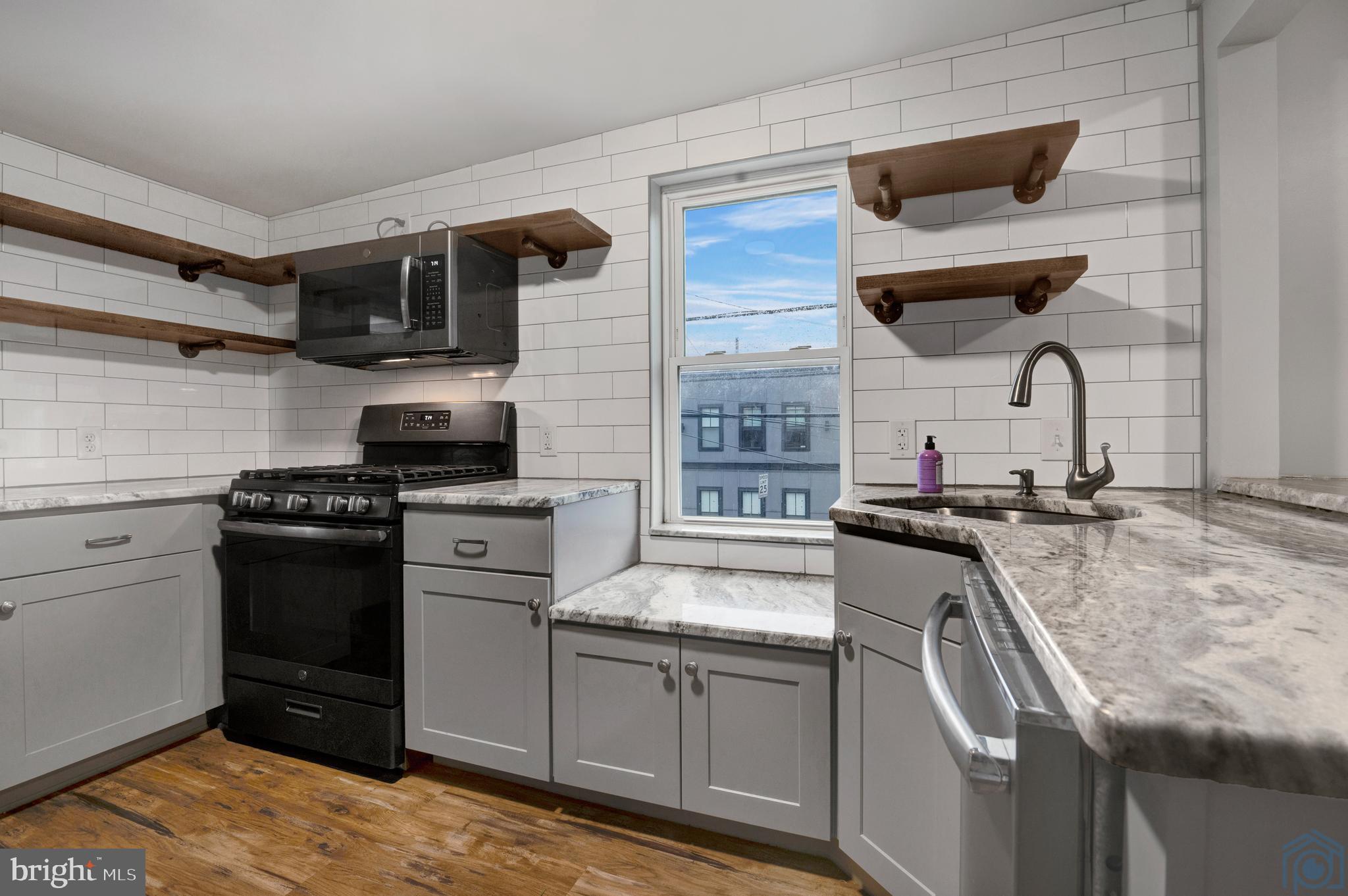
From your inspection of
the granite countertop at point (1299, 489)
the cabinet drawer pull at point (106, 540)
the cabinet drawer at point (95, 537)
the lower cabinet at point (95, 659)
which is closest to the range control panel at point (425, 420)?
the cabinet drawer at point (95, 537)

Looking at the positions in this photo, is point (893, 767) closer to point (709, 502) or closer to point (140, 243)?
point (709, 502)

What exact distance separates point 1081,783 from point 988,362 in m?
1.81

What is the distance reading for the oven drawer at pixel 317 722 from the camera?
6.75ft

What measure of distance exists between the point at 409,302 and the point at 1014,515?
2.18m

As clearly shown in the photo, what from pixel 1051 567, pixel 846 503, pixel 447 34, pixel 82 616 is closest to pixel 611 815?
pixel 846 503

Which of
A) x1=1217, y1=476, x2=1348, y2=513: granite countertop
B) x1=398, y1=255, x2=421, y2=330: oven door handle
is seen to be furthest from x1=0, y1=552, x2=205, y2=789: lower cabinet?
x1=1217, y1=476, x2=1348, y2=513: granite countertop

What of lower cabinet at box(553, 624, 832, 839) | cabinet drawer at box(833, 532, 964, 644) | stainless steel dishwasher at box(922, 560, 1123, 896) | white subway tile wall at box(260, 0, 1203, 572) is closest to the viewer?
stainless steel dishwasher at box(922, 560, 1123, 896)

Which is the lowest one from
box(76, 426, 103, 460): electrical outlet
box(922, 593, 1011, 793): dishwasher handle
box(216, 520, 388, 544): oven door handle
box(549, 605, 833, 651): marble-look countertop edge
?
box(549, 605, 833, 651): marble-look countertop edge

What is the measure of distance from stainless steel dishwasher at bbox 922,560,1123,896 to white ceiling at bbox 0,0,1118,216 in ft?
6.40

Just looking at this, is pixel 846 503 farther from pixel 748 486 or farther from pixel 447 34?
pixel 447 34

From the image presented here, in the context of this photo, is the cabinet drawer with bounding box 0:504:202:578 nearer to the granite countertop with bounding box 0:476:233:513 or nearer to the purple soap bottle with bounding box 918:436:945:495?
the granite countertop with bounding box 0:476:233:513

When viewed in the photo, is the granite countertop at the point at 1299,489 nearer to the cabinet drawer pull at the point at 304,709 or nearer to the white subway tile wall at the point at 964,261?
the white subway tile wall at the point at 964,261

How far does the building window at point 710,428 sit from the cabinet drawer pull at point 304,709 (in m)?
1.66

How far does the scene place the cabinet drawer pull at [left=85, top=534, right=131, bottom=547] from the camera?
2047 mm
